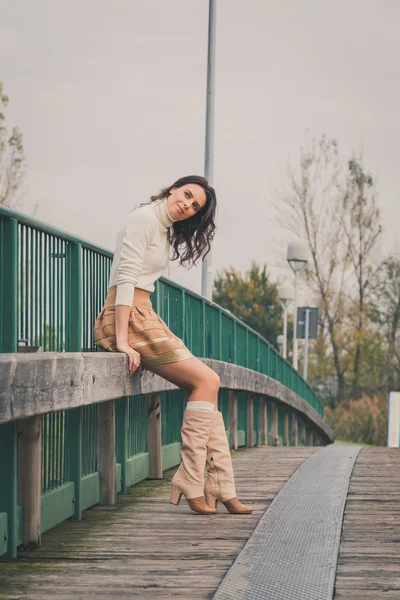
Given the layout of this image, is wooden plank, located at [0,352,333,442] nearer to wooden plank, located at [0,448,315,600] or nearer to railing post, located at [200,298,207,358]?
wooden plank, located at [0,448,315,600]

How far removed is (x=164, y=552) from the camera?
5.05 metres

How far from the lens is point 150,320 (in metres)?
6.02

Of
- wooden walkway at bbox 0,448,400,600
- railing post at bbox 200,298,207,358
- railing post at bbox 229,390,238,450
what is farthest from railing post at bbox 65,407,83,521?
railing post at bbox 229,390,238,450

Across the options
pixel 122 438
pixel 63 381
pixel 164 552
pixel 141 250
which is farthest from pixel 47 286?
pixel 122 438

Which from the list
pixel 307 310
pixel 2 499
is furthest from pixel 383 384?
pixel 2 499

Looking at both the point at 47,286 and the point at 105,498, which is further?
the point at 105,498

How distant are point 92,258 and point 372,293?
4630 centimetres

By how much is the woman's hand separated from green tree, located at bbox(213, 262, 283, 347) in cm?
6519

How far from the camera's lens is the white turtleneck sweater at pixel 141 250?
5.84m

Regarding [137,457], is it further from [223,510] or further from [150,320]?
[150,320]

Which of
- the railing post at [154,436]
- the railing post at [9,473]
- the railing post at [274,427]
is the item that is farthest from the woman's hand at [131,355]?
the railing post at [274,427]

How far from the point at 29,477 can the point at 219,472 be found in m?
1.54

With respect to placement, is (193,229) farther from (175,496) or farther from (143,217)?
(175,496)

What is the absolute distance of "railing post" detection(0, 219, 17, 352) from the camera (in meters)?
4.72
